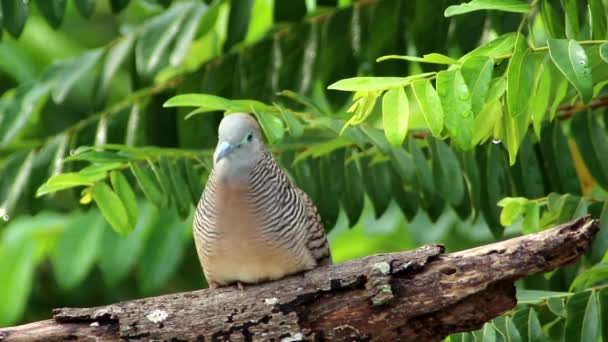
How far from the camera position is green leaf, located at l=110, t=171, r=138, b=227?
13.9 ft

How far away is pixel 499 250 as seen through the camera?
3408 millimetres

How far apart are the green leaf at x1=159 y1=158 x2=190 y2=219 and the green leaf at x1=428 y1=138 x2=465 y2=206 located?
38.9 inches

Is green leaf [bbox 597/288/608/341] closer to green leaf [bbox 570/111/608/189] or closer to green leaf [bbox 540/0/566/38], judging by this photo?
green leaf [bbox 570/111/608/189]

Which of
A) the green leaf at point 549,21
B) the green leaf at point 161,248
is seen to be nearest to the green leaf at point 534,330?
the green leaf at point 549,21

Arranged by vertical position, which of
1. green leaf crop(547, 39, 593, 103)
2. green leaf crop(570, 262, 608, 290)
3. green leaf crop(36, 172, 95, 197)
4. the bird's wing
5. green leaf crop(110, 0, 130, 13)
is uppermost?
green leaf crop(110, 0, 130, 13)

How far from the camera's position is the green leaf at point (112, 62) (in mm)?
5371

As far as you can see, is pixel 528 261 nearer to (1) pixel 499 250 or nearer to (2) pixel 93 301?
(1) pixel 499 250

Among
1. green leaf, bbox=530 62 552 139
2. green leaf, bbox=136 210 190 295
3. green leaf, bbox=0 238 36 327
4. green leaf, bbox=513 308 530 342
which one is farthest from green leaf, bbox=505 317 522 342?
green leaf, bbox=0 238 36 327

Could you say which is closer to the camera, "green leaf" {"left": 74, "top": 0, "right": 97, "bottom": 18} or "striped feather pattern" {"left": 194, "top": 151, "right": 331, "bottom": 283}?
"striped feather pattern" {"left": 194, "top": 151, "right": 331, "bottom": 283}

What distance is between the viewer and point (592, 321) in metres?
3.85

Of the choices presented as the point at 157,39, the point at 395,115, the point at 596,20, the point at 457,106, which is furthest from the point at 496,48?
the point at 157,39

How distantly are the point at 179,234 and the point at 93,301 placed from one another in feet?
10.3

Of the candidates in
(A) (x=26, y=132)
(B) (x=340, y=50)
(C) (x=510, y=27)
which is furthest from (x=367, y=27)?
(A) (x=26, y=132)

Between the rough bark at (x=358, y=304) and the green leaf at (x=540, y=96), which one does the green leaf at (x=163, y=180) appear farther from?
the green leaf at (x=540, y=96)
